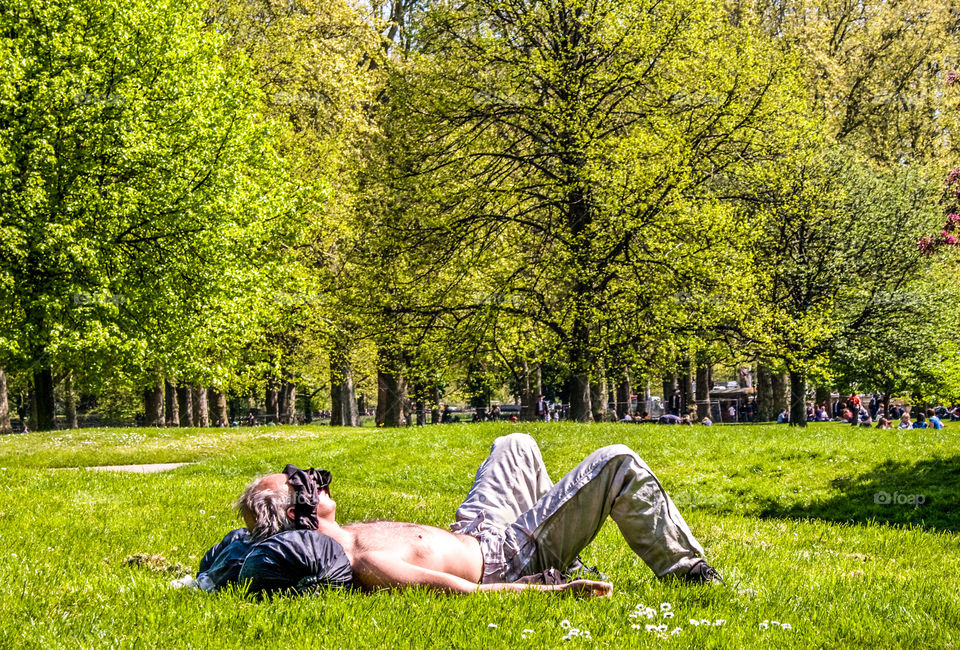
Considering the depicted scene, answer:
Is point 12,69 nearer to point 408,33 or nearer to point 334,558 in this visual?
point 408,33

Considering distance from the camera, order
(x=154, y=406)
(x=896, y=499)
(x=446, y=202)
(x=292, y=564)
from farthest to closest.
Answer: (x=154, y=406) < (x=446, y=202) < (x=896, y=499) < (x=292, y=564)

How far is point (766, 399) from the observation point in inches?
1577

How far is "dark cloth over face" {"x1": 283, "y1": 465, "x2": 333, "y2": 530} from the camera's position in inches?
180

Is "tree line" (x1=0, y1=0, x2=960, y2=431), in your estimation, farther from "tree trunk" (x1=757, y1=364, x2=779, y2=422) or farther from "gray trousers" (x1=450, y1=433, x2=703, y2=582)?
"gray trousers" (x1=450, y1=433, x2=703, y2=582)

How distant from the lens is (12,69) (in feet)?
59.4

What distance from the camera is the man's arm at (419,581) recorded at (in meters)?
4.45

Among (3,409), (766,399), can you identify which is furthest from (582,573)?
(766,399)

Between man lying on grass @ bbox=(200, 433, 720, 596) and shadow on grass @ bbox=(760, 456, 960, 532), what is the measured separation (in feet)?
25.2

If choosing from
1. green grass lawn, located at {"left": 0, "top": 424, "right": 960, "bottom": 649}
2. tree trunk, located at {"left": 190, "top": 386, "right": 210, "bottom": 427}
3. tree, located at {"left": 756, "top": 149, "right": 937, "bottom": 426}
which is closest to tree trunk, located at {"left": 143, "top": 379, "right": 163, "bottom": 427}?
tree trunk, located at {"left": 190, "top": 386, "right": 210, "bottom": 427}

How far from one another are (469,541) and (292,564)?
1.05 m

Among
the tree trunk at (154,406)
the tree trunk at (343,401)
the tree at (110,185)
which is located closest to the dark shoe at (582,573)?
the tree at (110,185)

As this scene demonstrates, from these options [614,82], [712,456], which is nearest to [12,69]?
[614,82]

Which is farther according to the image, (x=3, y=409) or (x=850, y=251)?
(x=850, y=251)

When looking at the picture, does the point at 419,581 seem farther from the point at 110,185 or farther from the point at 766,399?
the point at 766,399
